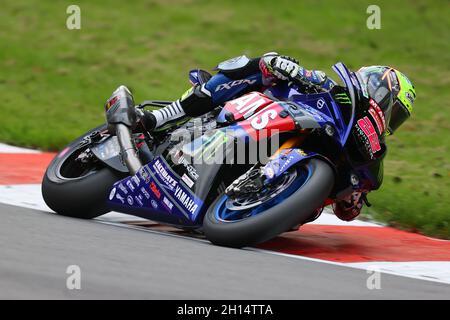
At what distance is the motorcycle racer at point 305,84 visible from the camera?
6273 mm

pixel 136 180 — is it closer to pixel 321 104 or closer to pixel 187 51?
pixel 321 104

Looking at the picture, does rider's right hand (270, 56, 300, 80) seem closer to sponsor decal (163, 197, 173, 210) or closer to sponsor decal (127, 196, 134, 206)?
sponsor decal (163, 197, 173, 210)

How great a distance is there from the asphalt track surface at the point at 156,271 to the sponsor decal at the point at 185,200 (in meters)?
0.21

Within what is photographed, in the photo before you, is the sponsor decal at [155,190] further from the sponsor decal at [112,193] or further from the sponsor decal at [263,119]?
the sponsor decal at [263,119]

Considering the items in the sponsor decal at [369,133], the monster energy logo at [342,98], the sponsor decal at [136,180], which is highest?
the monster energy logo at [342,98]

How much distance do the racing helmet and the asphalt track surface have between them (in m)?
1.29

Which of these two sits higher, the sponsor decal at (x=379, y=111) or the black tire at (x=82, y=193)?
the sponsor decal at (x=379, y=111)

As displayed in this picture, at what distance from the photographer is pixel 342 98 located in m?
6.18

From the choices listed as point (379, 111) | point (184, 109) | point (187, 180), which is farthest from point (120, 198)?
point (379, 111)

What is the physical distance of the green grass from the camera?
427 inches

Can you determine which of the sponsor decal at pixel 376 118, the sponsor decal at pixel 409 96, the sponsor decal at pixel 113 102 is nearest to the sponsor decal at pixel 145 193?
the sponsor decal at pixel 113 102

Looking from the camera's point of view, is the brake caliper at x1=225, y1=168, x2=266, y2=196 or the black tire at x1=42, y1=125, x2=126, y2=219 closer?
the brake caliper at x1=225, y1=168, x2=266, y2=196

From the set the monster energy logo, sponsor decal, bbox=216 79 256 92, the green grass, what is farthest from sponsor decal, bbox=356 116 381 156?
the green grass

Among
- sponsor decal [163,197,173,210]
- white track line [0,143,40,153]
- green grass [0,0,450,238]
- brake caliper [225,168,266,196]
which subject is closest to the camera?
brake caliper [225,168,266,196]
